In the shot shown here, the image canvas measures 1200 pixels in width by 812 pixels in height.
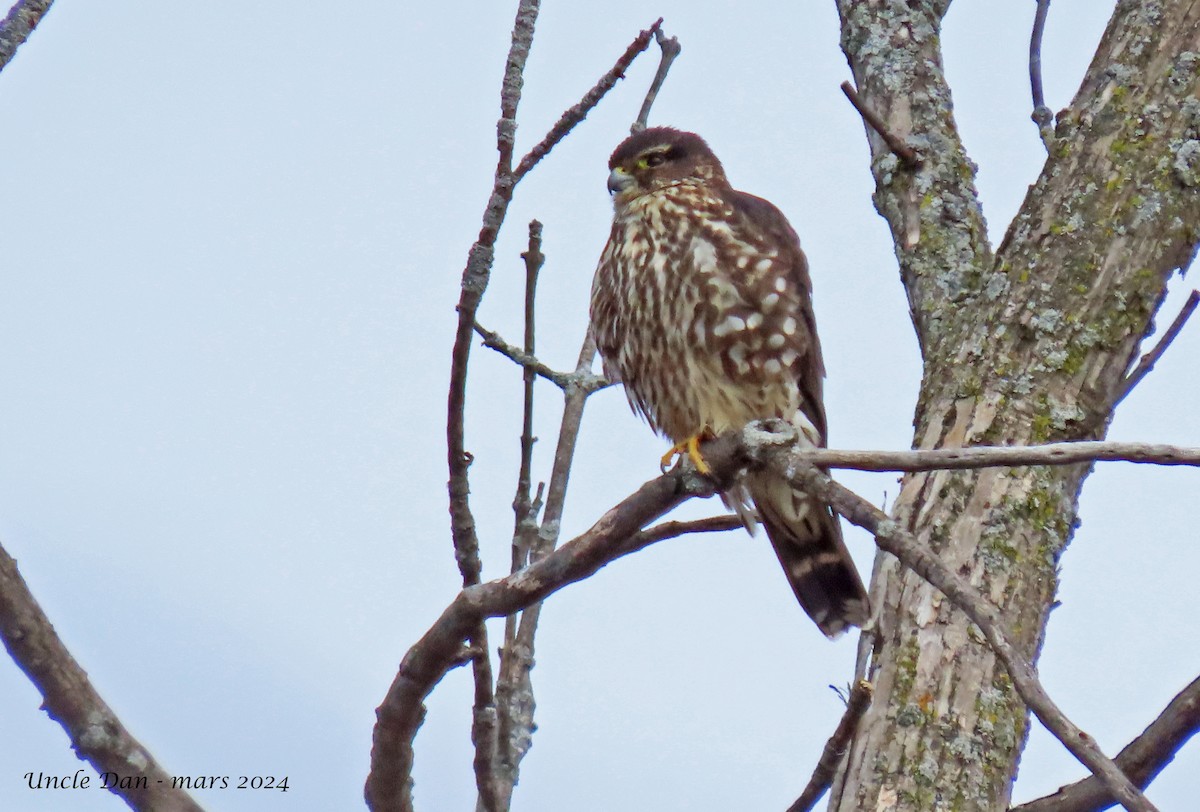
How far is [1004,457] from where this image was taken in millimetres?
1914

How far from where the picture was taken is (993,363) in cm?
283

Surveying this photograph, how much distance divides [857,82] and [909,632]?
68.7 inches

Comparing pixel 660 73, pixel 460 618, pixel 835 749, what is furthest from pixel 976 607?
pixel 660 73

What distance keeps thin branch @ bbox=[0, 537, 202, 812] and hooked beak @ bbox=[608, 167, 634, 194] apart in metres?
2.54

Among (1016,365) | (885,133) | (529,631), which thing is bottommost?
(529,631)

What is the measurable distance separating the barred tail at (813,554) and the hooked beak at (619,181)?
1038 millimetres

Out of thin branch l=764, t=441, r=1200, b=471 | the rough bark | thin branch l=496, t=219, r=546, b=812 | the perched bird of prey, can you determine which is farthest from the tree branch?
the perched bird of prey

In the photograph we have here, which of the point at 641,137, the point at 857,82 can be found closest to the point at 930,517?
the point at 857,82

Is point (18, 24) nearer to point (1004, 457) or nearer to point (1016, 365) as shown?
point (1004, 457)

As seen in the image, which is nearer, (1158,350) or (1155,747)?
(1155,747)

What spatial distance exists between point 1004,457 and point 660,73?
75.7 inches

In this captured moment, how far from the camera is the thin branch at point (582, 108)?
2293 millimetres

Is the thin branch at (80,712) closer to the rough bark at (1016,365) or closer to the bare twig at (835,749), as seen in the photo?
the bare twig at (835,749)

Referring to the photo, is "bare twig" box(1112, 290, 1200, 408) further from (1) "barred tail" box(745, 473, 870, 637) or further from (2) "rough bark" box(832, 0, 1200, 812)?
(1) "barred tail" box(745, 473, 870, 637)
